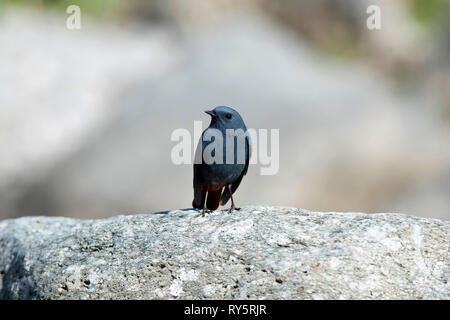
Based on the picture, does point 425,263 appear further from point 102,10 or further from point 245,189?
point 102,10

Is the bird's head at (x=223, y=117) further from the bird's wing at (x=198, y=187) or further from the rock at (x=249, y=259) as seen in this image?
the rock at (x=249, y=259)

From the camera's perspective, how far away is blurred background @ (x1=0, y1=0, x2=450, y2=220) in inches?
548

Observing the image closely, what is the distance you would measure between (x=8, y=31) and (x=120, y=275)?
14.6 meters

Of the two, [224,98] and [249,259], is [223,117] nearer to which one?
[249,259]

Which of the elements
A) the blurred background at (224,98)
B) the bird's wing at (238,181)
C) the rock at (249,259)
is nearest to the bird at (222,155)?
the bird's wing at (238,181)

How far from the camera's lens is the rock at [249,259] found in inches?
218

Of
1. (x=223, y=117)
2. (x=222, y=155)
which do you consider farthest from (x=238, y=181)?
(x=223, y=117)

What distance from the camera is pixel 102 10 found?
66.7ft

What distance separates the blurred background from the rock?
22.1 feet

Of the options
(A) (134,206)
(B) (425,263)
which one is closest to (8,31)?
(A) (134,206)

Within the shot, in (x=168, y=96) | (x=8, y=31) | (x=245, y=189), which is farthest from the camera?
(x=8, y=31)

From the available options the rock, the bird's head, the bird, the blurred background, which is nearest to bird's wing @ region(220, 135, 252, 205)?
the bird

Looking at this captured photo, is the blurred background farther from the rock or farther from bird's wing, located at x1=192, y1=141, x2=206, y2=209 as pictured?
the rock
